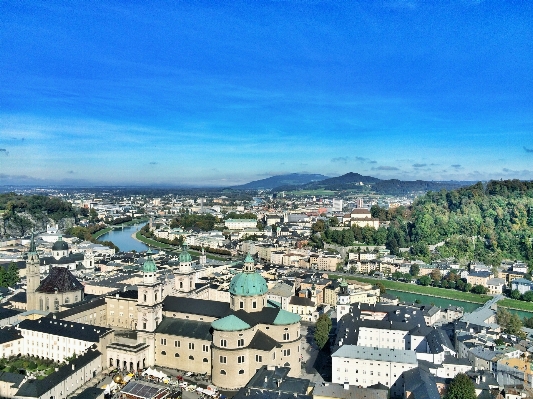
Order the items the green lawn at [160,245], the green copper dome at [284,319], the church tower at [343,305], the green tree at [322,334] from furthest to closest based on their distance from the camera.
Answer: the green lawn at [160,245]
the church tower at [343,305]
the green tree at [322,334]
the green copper dome at [284,319]

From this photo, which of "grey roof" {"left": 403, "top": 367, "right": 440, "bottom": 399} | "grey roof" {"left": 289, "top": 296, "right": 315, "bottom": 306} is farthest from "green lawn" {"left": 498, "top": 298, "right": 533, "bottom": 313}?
"grey roof" {"left": 403, "top": 367, "right": 440, "bottom": 399}

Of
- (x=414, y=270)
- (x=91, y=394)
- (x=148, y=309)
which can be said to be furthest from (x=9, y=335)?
(x=414, y=270)

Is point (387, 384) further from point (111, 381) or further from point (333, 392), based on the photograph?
point (111, 381)

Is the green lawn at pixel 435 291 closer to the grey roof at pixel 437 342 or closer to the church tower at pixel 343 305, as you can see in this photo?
the church tower at pixel 343 305

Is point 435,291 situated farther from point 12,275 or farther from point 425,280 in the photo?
point 12,275

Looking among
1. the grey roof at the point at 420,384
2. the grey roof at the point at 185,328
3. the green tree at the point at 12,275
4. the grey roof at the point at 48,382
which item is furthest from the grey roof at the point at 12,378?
the green tree at the point at 12,275

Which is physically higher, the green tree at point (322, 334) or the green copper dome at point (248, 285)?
the green copper dome at point (248, 285)
